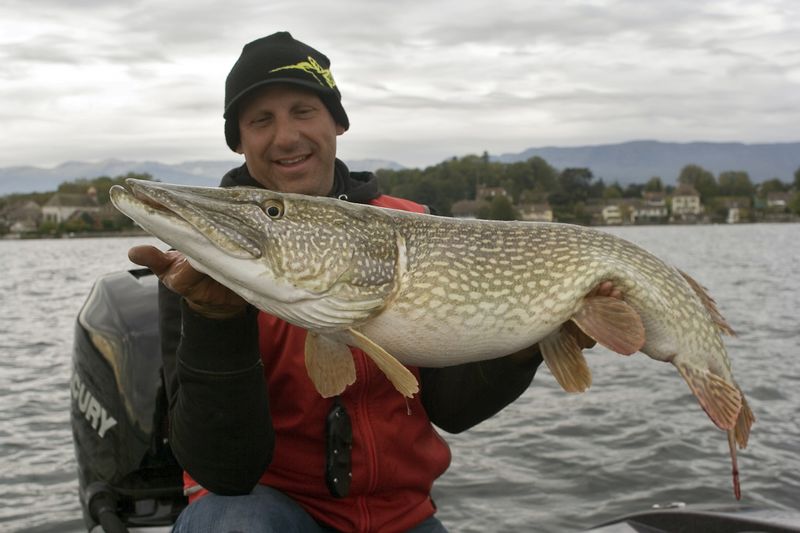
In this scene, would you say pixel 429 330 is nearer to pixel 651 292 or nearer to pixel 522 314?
Result: pixel 522 314

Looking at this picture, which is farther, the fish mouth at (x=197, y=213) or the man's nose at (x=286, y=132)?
the man's nose at (x=286, y=132)

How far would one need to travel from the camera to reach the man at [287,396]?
247cm

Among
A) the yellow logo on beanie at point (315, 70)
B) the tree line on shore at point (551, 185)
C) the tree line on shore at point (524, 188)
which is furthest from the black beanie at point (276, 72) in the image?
the tree line on shore at point (551, 185)

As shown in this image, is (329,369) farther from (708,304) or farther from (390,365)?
(708,304)

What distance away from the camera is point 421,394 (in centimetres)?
307

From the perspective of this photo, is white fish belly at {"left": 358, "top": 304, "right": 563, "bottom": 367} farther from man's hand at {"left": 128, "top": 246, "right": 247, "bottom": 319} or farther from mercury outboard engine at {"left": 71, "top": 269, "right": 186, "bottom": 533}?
mercury outboard engine at {"left": 71, "top": 269, "right": 186, "bottom": 533}

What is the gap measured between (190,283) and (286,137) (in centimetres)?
100

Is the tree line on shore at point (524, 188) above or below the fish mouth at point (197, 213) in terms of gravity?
above

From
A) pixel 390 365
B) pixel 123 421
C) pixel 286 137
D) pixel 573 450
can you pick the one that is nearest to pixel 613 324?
pixel 390 365

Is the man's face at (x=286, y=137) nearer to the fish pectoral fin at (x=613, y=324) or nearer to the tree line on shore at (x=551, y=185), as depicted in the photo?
the fish pectoral fin at (x=613, y=324)

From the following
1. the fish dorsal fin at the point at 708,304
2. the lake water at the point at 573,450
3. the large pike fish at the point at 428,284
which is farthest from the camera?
the lake water at the point at 573,450

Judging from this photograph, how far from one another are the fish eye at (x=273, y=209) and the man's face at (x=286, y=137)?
79 centimetres

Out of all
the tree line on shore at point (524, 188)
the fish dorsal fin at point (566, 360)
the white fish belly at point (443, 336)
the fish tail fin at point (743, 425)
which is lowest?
the fish tail fin at point (743, 425)

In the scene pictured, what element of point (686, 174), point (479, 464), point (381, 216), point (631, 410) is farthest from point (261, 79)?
point (686, 174)
